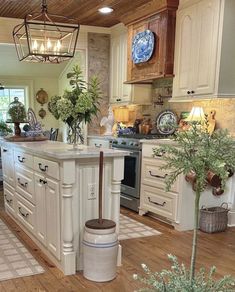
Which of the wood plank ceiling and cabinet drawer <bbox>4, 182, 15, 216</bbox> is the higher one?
the wood plank ceiling

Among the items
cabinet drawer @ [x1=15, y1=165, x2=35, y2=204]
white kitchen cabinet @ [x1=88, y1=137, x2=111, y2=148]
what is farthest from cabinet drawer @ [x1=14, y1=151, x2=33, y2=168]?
white kitchen cabinet @ [x1=88, y1=137, x2=111, y2=148]

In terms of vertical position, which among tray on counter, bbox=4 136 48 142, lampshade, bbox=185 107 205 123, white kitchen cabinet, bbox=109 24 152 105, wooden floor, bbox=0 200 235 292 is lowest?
wooden floor, bbox=0 200 235 292

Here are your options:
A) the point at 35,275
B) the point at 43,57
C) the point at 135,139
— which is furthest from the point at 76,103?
the point at 135,139

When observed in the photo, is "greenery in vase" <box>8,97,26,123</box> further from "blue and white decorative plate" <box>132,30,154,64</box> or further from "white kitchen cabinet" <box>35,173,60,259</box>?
"blue and white decorative plate" <box>132,30,154,64</box>

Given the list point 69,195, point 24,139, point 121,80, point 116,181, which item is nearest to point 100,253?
point 69,195

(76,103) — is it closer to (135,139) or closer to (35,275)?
(35,275)

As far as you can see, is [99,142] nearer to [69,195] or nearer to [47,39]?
[47,39]

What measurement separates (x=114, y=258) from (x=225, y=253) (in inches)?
47.1

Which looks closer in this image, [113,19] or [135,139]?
[135,139]

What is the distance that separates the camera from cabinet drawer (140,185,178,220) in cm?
372

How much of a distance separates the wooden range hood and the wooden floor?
1992mm

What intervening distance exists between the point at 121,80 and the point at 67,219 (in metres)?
3.32

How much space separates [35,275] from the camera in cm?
258

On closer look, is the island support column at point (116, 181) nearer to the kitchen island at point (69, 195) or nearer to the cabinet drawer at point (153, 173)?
the kitchen island at point (69, 195)
